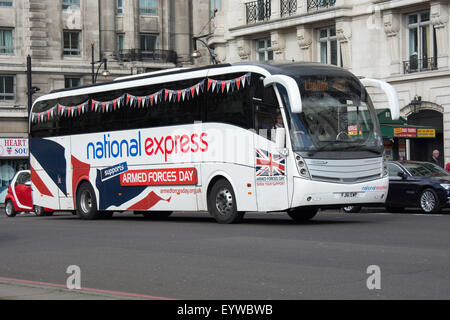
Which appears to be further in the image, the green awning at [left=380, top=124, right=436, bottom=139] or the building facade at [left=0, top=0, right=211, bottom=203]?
the building facade at [left=0, top=0, right=211, bottom=203]

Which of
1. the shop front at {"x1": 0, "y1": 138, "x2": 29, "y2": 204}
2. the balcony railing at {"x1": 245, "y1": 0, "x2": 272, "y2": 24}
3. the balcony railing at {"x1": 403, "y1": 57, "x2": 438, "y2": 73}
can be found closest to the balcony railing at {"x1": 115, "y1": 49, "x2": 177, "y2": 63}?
the shop front at {"x1": 0, "y1": 138, "x2": 29, "y2": 204}

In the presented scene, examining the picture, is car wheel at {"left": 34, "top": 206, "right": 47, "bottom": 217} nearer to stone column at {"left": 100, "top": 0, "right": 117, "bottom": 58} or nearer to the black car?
the black car

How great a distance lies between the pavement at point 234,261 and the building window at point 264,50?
25.6 meters

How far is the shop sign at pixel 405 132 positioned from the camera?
32.2 meters

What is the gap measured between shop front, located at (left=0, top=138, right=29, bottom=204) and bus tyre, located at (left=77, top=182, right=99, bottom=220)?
75.4 feet

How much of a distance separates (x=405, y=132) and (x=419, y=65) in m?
5.46

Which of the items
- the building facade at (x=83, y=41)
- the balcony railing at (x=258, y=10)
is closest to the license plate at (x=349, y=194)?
the balcony railing at (x=258, y=10)

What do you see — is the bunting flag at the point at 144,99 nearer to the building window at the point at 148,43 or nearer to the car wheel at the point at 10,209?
the car wheel at the point at 10,209

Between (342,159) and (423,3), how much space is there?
61.2 feet

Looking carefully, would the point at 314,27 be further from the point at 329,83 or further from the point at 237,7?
the point at 329,83

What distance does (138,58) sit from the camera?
64.6 metres

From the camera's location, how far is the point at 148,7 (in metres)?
65.2

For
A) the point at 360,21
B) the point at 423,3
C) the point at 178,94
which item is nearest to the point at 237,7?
the point at 360,21

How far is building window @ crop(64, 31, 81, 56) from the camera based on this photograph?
206ft
